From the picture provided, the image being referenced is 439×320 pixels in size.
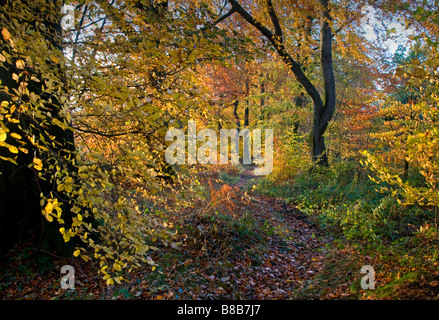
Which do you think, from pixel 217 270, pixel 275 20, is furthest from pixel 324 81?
pixel 217 270

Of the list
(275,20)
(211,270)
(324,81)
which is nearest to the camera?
(211,270)

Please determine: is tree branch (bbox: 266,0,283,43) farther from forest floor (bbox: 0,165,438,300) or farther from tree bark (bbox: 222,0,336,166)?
forest floor (bbox: 0,165,438,300)

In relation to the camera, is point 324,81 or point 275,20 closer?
point 275,20

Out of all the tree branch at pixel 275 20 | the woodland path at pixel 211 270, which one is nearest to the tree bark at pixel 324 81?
the tree branch at pixel 275 20

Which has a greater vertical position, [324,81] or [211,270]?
[324,81]

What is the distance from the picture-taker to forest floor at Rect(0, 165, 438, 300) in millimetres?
3488

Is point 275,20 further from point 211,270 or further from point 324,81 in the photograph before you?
point 211,270

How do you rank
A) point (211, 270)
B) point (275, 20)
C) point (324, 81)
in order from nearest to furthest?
point (211, 270)
point (275, 20)
point (324, 81)

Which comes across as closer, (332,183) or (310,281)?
(310,281)

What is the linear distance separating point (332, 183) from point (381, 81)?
7.51 meters

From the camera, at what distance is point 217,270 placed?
159 inches
